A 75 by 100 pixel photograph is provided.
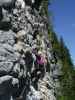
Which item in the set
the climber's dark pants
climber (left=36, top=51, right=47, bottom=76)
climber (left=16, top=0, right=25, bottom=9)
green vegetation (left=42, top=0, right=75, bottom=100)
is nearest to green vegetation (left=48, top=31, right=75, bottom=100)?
green vegetation (left=42, top=0, right=75, bottom=100)

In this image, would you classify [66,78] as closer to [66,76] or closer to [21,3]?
[66,76]

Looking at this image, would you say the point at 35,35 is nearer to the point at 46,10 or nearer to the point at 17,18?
the point at 17,18

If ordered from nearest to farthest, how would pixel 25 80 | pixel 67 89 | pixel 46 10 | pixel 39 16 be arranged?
pixel 25 80
pixel 39 16
pixel 46 10
pixel 67 89

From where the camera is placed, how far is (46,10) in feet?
117

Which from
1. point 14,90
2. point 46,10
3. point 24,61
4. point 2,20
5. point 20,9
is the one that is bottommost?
point 14,90

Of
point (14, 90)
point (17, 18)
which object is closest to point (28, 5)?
point (17, 18)

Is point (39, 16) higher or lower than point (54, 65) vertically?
higher

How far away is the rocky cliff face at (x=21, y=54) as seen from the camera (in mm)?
21547

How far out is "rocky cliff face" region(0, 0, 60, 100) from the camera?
2155 cm

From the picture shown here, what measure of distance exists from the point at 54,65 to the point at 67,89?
1575cm

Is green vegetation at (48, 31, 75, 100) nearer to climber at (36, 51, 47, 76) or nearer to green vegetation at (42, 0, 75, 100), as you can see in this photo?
green vegetation at (42, 0, 75, 100)

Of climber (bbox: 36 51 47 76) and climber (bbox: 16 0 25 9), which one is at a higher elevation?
climber (bbox: 16 0 25 9)

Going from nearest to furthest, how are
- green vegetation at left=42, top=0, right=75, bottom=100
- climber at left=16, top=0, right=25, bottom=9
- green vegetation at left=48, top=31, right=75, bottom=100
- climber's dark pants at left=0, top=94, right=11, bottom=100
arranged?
climber's dark pants at left=0, top=94, right=11, bottom=100, climber at left=16, top=0, right=25, bottom=9, green vegetation at left=42, top=0, right=75, bottom=100, green vegetation at left=48, top=31, right=75, bottom=100

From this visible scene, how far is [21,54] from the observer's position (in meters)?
22.6
